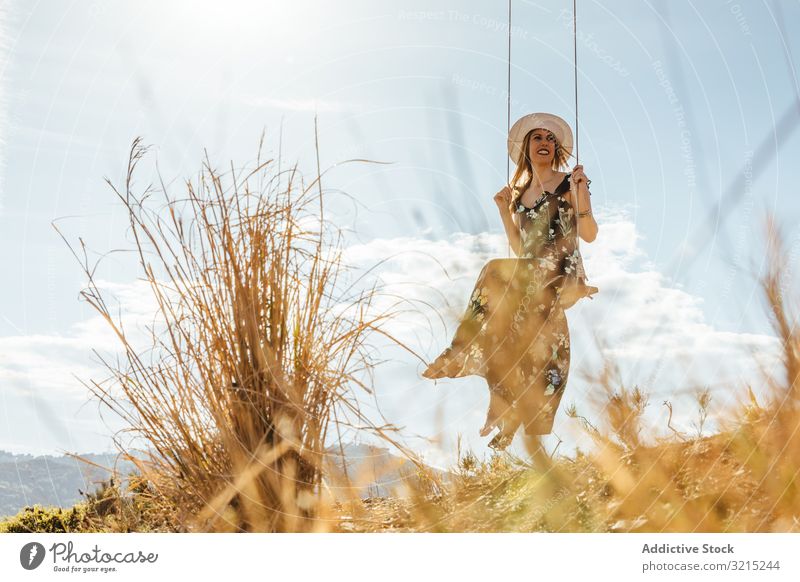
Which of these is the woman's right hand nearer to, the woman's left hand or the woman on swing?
the woman on swing

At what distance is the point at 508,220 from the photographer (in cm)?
394

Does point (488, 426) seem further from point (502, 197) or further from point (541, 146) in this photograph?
point (541, 146)

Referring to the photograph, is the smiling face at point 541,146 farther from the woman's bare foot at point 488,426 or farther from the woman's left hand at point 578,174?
the woman's bare foot at point 488,426

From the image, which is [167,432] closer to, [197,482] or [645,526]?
[197,482]

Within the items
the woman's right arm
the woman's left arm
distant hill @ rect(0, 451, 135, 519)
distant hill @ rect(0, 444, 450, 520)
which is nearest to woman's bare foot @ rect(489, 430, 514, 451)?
distant hill @ rect(0, 444, 450, 520)

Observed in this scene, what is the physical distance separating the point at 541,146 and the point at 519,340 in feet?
3.56

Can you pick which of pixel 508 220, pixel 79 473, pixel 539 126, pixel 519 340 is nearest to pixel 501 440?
pixel 519 340

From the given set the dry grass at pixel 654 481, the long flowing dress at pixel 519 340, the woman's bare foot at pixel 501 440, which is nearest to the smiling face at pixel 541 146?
the long flowing dress at pixel 519 340

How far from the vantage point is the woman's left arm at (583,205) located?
3576mm

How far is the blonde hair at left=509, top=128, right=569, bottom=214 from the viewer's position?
4035 millimetres

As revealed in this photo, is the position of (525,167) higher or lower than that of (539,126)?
lower

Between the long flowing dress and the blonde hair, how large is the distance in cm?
46

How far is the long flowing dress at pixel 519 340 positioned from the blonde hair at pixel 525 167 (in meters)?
0.46

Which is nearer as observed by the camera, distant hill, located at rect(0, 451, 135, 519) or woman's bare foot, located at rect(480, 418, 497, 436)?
distant hill, located at rect(0, 451, 135, 519)
